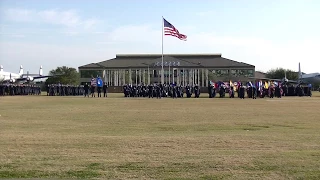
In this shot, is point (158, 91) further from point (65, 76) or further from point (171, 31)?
point (65, 76)

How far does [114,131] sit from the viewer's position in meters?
13.1

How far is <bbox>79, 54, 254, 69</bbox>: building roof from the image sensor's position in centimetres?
9793

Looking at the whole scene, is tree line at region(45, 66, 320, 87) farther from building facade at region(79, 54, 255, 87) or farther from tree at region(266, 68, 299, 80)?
building facade at region(79, 54, 255, 87)

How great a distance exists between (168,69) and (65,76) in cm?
2913

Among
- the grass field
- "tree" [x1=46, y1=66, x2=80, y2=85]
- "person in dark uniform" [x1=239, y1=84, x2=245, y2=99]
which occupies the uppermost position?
"tree" [x1=46, y1=66, x2=80, y2=85]

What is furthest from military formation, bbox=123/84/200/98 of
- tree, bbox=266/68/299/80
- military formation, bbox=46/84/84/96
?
tree, bbox=266/68/299/80

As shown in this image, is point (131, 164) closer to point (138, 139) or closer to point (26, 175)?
point (26, 175)

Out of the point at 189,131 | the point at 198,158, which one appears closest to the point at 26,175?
the point at 198,158

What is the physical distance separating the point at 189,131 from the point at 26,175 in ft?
21.6

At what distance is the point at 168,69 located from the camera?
92.0 m

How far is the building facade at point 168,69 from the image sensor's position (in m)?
88.6

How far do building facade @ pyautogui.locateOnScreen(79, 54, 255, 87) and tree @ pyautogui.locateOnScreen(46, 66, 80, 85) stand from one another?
12.0ft

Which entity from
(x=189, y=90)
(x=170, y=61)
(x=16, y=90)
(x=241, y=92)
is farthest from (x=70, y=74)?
(x=241, y=92)

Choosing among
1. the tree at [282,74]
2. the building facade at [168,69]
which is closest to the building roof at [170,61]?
the building facade at [168,69]
